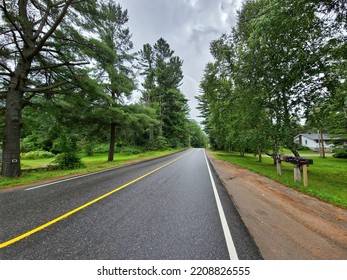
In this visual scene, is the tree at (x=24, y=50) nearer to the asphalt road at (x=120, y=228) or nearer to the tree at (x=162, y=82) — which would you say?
the asphalt road at (x=120, y=228)

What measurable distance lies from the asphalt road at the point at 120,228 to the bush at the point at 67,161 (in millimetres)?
6920

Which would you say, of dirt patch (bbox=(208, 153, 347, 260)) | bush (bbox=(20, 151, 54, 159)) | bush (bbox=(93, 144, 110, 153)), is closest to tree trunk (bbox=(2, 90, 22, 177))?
dirt patch (bbox=(208, 153, 347, 260))

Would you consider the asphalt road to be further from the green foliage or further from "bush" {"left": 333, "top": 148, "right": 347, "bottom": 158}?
"bush" {"left": 333, "top": 148, "right": 347, "bottom": 158}

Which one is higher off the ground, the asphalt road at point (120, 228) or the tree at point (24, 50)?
the tree at point (24, 50)

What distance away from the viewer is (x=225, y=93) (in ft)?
44.2

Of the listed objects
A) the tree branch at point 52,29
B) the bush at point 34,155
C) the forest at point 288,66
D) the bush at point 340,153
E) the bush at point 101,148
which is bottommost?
the bush at point 340,153

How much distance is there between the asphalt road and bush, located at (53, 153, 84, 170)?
6.92 m

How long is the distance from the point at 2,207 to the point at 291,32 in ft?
39.9

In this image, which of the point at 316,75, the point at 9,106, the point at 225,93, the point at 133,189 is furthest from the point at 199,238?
the point at 225,93

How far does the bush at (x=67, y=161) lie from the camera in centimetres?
1145

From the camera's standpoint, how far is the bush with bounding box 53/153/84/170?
11.4 metres

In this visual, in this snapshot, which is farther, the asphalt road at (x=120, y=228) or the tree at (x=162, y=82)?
the tree at (x=162, y=82)

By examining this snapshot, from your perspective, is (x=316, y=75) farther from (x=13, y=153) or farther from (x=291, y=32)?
(x=13, y=153)

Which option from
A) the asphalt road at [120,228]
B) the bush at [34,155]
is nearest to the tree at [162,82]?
the bush at [34,155]
